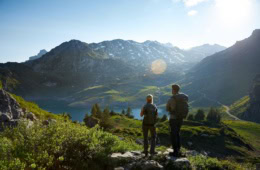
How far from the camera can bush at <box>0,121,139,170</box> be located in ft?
21.4

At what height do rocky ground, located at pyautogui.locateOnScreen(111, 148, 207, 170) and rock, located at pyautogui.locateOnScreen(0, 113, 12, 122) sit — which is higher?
rock, located at pyautogui.locateOnScreen(0, 113, 12, 122)

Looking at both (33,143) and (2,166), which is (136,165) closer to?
(33,143)

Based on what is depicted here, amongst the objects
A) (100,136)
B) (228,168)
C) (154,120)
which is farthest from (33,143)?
(228,168)

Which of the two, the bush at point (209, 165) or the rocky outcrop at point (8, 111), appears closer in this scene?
the bush at point (209, 165)

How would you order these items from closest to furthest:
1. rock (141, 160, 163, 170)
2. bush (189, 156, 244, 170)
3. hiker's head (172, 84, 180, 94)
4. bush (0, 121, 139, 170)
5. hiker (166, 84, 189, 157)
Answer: bush (0, 121, 139, 170)
rock (141, 160, 163, 170)
bush (189, 156, 244, 170)
hiker (166, 84, 189, 157)
hiker's head (172, 84, 180, 94)

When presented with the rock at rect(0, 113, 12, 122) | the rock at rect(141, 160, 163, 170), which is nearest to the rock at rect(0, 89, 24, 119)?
the rock at rect(0, 113, 12, 122)

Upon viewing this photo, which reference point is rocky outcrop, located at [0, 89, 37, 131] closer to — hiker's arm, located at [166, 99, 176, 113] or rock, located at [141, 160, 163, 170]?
rock, located at [141, 160, 163, 170]

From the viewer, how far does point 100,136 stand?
9.86 m

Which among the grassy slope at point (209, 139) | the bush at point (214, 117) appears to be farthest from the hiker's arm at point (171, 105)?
the bush at point (214, 117)

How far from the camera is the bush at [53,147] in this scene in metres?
6.51

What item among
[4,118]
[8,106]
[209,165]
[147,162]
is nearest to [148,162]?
Answer: [147,162]

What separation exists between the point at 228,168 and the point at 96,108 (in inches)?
3035

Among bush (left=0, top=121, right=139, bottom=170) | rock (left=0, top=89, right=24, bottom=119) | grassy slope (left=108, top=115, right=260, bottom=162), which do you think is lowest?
grassy slope (left=108, top=115, right=260, bottom=162)

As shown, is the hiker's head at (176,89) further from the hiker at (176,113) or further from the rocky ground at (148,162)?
the rocky ground at (148,162)
